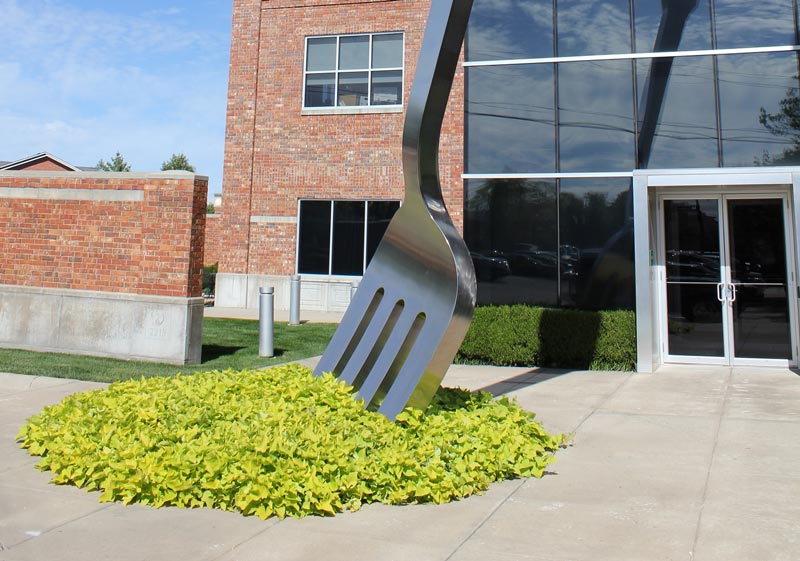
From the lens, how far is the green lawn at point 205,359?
337 inches

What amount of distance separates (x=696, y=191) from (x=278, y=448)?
848 centimetres

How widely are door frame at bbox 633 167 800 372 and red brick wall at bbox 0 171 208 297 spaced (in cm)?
644

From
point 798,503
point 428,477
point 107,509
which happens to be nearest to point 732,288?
point 798,503

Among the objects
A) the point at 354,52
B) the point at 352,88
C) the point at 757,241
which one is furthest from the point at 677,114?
the point at 354,52

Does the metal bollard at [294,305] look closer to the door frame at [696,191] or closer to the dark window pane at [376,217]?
the dark window pane at [376,217]

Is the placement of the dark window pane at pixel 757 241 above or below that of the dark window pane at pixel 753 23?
below

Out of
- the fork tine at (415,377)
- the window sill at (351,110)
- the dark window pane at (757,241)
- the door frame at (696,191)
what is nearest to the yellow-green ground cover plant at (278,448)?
the fork tine at (415,377)

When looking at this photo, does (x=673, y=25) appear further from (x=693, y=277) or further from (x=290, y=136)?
(x=290, y=136)

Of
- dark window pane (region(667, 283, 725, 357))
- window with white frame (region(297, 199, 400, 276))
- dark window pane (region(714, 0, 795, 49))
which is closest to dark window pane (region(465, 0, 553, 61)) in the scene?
dark window pane (region(714, 0, 795, 49))

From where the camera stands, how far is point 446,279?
512cm

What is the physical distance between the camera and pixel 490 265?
10.9 m

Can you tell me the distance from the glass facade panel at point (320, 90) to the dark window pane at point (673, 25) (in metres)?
10.2

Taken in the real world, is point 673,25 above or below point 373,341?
above

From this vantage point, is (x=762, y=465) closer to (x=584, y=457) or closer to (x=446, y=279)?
(x=584, y=457)
